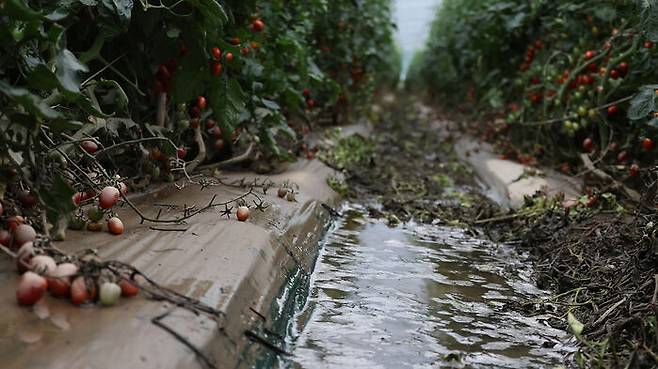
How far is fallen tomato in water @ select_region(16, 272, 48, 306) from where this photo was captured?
65.6 inches

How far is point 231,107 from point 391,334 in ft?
5.14

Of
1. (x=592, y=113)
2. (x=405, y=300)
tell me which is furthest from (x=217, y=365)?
(x=592, y=113)

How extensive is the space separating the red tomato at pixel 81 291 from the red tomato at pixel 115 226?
600 millimetres

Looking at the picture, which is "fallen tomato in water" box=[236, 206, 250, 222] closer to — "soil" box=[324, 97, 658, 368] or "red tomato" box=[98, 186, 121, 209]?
"red tomato" box=[98, 186, 121, 209]

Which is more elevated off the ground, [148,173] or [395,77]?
[148,173]

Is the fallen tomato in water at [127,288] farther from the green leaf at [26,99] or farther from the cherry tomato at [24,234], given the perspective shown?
the green leaf at [26,99]

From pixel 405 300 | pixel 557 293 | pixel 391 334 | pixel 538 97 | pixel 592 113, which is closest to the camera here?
pixel 391 334

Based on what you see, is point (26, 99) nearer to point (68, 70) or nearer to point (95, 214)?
point (68, 70)

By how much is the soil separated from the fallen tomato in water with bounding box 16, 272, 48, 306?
5.32 ft

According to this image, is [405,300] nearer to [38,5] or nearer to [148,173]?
[148,173]

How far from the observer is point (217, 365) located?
5.52 feet

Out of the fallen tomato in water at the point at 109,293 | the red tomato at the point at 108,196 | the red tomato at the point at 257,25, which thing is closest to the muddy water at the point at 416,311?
the fallen tomato in water at the point at 109,293

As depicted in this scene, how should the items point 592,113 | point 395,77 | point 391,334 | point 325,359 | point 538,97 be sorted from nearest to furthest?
point 325,359
point 391,334
point 592,113
point 538,97
point 395,77

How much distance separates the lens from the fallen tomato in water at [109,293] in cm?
171
